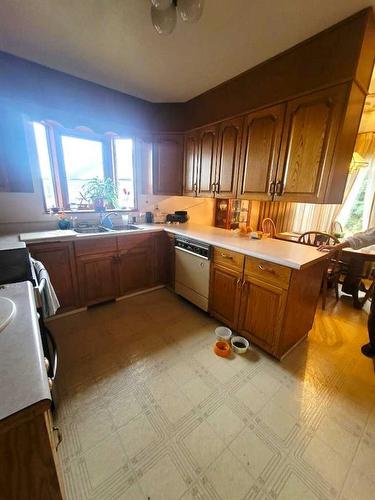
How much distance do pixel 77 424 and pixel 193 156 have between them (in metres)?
2.85

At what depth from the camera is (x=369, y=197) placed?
144 inches

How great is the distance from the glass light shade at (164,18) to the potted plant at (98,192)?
73.4 inches

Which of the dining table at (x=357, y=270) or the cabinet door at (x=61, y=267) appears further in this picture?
the dining table at (x=357, y=270)

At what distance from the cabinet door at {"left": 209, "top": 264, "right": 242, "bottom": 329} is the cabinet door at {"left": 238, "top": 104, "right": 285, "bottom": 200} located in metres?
0.84

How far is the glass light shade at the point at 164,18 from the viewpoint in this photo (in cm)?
120

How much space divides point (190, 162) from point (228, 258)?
1544 millimetres

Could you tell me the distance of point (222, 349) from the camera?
186 cm

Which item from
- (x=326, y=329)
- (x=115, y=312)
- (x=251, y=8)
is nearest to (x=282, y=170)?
(x=251, y=8)

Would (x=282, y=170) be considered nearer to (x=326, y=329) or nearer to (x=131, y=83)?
(x=326, y=329)

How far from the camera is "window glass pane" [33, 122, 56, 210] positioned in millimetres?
2322

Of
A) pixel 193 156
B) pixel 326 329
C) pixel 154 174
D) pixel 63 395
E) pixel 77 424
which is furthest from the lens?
pixel 154 174

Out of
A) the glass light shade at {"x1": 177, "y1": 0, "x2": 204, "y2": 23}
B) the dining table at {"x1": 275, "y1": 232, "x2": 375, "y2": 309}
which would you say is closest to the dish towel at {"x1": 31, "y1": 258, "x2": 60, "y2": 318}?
the glass light shade at {"x1": 177, "y1": 0, "x2": 204, "y2": 23}

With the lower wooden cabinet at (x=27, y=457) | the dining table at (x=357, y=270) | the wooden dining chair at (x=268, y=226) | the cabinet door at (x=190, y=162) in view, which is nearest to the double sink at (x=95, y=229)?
the cabinet door at (x=190, y=162)

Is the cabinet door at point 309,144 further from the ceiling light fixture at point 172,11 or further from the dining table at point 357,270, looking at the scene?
the dining table at point 357,270
